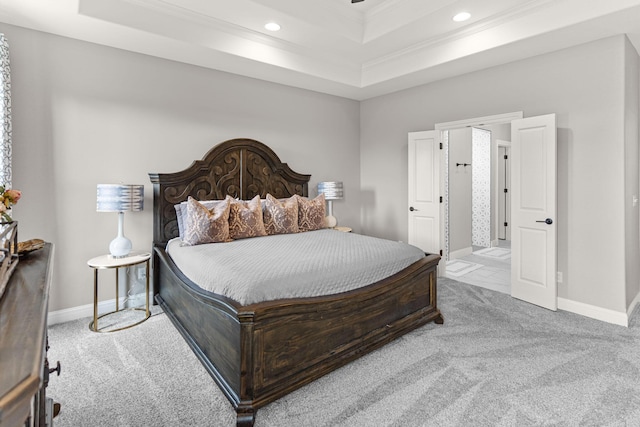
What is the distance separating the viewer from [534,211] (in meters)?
3.54

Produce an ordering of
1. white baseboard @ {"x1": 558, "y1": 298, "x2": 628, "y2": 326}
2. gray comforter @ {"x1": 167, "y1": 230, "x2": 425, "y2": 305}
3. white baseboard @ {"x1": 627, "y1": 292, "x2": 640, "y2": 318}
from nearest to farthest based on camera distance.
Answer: gray comforter @ {"x1": 167, "y1": 230, "x2": 425, "y2": 305} < white baseboard @ {"x1": 558, "y1": 298, "x2": 628, "y2": 326} < white baseboard @ {"x1": 627, "y1": 292, "x2": 640, "y2": 318}

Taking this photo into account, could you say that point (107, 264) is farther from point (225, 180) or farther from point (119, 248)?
point (225, 180)

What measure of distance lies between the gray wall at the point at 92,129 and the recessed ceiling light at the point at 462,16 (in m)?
2.40

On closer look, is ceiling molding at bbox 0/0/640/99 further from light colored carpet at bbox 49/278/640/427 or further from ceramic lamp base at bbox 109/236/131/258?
light colored carpet at bbox 49/278/640/427

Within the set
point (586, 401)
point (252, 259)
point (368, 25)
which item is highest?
point (368, 25)

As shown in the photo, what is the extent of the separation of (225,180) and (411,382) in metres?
2.88

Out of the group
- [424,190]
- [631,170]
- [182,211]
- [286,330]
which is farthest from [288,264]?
[631,170]

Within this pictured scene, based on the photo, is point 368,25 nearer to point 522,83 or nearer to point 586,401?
point 522,83

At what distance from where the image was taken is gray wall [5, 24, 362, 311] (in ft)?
9.81

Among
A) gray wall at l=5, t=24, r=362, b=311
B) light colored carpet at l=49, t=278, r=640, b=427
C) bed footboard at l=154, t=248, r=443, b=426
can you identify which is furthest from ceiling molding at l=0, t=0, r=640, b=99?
light colored carpet at l=49, t=278, r=640, b=427

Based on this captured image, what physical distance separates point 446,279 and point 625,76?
2789 millimetres

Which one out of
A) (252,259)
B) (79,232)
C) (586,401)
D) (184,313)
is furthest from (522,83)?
(79,232)

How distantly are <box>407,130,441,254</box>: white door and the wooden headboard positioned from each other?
1477mm

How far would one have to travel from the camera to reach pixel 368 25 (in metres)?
3.86
